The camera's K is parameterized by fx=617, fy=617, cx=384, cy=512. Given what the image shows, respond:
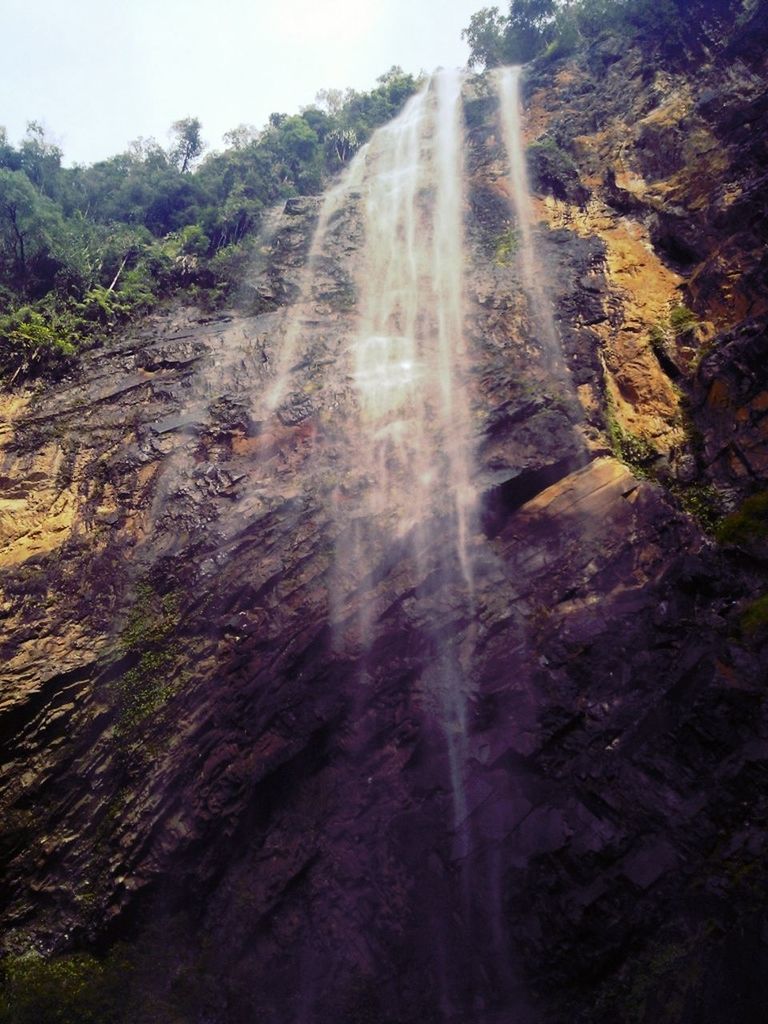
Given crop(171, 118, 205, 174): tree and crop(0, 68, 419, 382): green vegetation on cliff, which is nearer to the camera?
crop(0, 68, 419, 382): green vegetation on cliff

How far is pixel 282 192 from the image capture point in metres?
25.0

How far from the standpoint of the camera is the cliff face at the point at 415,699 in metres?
7.94

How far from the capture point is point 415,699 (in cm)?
930

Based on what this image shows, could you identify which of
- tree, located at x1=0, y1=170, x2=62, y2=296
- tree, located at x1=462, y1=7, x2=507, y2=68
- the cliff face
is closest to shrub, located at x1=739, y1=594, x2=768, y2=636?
the cliff face

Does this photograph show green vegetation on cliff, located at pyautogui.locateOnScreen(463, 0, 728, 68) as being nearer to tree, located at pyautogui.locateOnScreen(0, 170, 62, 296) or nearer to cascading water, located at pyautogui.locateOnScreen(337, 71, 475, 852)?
cascading water, located at pyautogui.locateOnScreen(337, 71, 475, 852)

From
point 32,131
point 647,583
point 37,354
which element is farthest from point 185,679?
point 32,131

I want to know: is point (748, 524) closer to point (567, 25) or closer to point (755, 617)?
point (755, 617)

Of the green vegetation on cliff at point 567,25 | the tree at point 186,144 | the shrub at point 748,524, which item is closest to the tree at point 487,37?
the green vegetation on cliff at point 567,25

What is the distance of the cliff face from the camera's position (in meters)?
7.94

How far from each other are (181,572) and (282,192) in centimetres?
1976

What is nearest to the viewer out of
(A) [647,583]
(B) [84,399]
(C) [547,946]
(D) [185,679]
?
(C) [547,946]

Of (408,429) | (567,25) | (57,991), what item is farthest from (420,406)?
(567,25)

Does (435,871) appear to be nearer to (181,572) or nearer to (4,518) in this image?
(181,572)

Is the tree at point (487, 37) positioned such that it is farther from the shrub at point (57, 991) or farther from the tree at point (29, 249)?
the shrub at point (57, 991)
